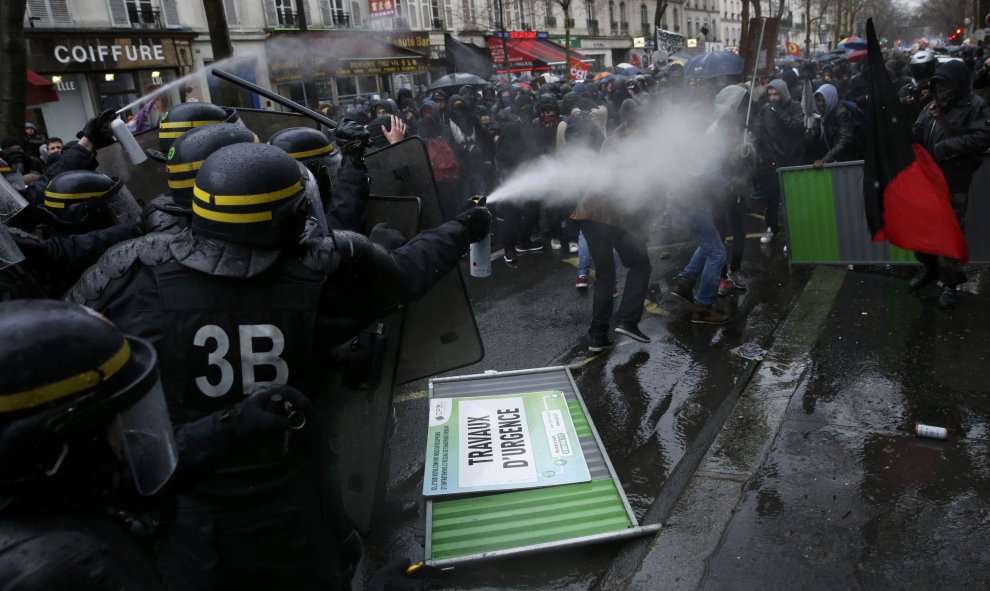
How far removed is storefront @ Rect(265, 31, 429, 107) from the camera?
12.2 meters

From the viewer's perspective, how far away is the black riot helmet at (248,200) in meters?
2.04

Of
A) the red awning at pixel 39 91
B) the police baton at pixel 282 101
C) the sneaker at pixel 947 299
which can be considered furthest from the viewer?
the red awning at pixel 39 91

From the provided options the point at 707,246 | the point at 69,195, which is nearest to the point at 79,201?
the point at 69,195

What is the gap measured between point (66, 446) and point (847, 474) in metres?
3.37

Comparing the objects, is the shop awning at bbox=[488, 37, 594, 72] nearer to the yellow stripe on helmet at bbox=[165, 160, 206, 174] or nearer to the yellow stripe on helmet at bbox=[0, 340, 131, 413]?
the yellow stripe on helmet at bbox=[165, 160, 206, 174]

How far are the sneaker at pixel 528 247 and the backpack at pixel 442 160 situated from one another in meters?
1.26

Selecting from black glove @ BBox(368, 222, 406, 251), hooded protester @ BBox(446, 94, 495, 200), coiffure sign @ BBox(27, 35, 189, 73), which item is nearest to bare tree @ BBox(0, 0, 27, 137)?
hooded protester @ BBox(446, 94, 495, 200)

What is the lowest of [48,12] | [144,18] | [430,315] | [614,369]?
[614,369]

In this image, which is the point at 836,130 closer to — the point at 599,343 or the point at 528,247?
the point at 528,247

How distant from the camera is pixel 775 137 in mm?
8055

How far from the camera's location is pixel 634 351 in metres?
5.54

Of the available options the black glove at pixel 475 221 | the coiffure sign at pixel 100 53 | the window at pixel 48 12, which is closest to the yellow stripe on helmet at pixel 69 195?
the black glove at pixel 475 221

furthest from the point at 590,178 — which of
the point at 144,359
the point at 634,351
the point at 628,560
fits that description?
the point at 144,359

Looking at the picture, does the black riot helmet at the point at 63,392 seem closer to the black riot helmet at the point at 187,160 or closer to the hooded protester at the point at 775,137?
the black riot helmet at the point at 187,160
